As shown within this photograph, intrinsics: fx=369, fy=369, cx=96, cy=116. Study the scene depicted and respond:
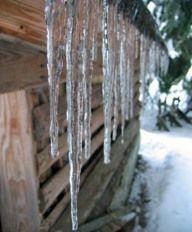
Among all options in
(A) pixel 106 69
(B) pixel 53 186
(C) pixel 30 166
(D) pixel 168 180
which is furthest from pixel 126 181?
(A) pixel 106 69

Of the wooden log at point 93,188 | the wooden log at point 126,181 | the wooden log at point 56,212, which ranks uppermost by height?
the wooden log at point 56,212

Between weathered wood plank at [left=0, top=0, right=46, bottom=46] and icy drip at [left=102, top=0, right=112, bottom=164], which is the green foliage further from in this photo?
weathered wood plank at [left=0, top=0, right=46, bottom=46]

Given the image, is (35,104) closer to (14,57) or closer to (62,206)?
(14,57)

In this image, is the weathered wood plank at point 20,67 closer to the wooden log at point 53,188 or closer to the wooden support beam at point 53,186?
the wooden support beam at point 53,186

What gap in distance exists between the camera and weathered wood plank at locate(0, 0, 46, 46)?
51.0 inches

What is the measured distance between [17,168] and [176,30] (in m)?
5.54

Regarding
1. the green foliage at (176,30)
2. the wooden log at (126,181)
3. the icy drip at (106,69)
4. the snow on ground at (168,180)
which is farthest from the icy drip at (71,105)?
the green foliage at (176,30)

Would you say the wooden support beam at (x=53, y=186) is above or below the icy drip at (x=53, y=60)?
below

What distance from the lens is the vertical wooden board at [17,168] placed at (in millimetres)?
2371

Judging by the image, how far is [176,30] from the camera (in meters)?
7.22

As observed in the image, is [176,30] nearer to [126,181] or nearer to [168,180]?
[168,180]

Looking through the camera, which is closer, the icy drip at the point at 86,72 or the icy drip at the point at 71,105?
the icy drip at the point at 71,105

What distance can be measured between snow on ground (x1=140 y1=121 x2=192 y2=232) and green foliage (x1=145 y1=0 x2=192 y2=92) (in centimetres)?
160

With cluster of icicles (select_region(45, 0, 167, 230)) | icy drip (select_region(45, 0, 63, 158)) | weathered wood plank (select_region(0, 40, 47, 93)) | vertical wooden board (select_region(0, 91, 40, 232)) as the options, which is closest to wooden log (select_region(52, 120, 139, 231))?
vertical wooden board (select_region(0, 91, 40, 232))
